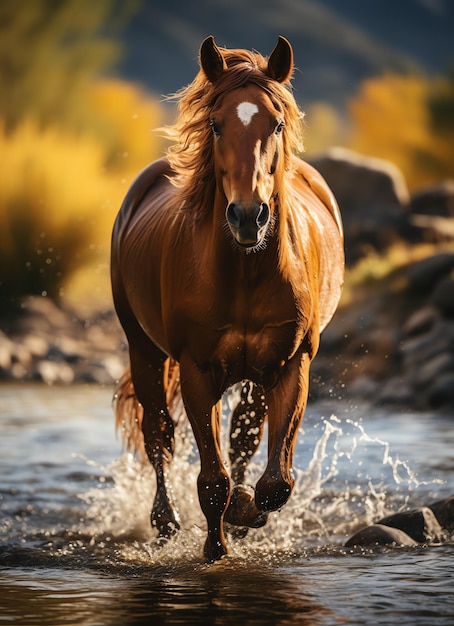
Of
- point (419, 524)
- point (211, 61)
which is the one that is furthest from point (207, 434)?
point (211, 61)

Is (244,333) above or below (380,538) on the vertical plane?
above

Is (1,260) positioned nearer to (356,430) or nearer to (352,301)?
(352,301)

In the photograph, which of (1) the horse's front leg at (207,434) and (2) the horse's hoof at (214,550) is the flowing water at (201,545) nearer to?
(2) the horse's hoof at (214,550)

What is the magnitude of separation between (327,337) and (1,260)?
7.30m

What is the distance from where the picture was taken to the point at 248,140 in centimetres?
435

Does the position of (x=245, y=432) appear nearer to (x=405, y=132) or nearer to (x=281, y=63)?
(x=281, y=63)

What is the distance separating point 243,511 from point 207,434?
2.24 feet

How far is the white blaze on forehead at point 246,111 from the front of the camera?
4.39m

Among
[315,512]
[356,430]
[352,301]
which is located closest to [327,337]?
[352,301]

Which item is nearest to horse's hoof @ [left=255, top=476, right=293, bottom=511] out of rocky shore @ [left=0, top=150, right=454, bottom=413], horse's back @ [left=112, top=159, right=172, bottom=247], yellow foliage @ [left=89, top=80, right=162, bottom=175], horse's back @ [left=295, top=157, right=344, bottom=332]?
horse's back @ [left=295, top=157, right=344, bottom=332]

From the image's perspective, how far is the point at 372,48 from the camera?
6203 cm

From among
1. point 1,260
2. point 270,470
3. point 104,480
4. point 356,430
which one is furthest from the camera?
point 1,260

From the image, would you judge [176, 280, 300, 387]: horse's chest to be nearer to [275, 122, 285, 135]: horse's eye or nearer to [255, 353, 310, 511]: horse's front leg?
[255, 353, 310, 511]: horse's front leg


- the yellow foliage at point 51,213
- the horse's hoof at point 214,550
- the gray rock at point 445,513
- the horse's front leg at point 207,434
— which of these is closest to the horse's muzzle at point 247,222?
the horse's front leg at point 207,434
